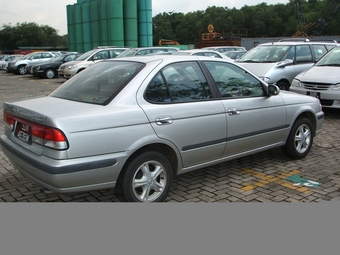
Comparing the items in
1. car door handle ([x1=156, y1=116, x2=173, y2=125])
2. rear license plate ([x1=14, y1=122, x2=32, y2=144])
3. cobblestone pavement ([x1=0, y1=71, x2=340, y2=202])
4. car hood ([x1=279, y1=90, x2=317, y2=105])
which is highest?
car hood ([x1=279, y1=90, x2=317, y2=105])

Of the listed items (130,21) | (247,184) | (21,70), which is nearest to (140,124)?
(247,184)

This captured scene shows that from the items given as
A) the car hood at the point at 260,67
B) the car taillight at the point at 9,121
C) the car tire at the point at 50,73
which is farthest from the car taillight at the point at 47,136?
the car tire at the point at 50,73

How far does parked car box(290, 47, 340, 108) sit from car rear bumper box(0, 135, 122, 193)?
6554 millimetres

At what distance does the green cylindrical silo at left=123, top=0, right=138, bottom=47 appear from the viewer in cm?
3359

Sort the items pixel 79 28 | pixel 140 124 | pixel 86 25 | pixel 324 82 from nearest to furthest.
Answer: pixel 140 124 → pixel 324 82 → pixel 86 25 → pixel 79 28

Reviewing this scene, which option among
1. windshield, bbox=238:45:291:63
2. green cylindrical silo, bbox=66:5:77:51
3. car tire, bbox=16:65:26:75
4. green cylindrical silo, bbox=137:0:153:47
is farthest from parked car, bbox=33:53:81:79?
green cylindrical silo, bbox=66:5:77:51

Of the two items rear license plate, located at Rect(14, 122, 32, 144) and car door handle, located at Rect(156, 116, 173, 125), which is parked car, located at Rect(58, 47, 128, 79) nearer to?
rear license plate, located at Rect(14, 122, 32, 144)

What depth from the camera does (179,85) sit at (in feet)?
13.8

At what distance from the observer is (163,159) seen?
12.8ft

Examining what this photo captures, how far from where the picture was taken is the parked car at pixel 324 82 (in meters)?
8.46

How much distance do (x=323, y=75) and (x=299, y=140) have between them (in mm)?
4006

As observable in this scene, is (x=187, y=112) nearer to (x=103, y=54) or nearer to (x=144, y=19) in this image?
(x=103, y=54)

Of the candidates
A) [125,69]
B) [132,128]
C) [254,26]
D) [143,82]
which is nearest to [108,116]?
[132,128]

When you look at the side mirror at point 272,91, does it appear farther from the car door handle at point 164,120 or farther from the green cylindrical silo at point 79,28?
the green cylindrical silo at point 79,28
